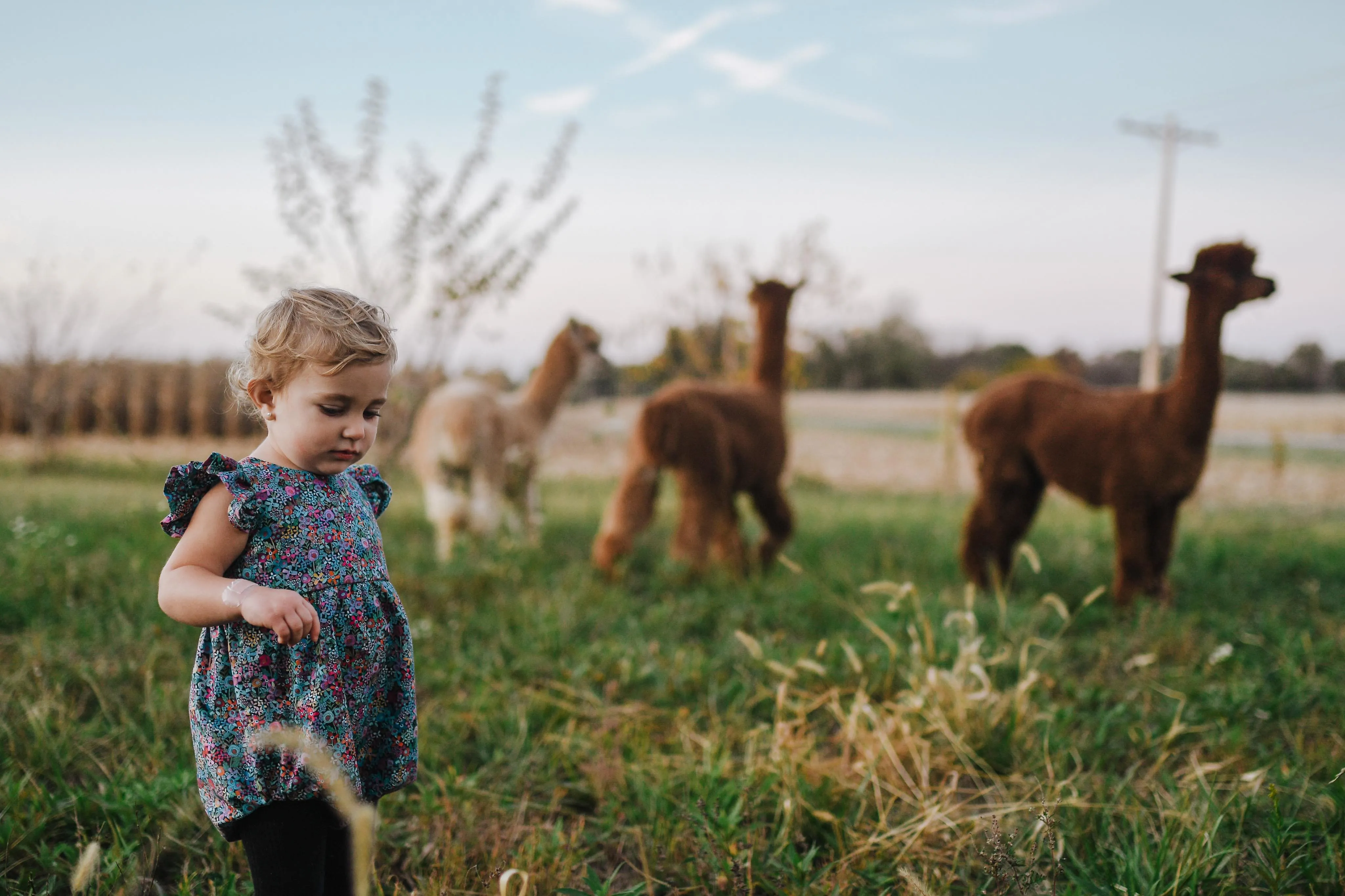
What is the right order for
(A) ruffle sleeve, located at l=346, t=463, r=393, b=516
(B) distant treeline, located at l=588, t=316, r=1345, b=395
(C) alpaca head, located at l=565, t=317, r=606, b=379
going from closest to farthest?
(A) ruffle sleeve, located at l=346, t=463, r=393, b=516 → (C) alpaca head, located at l=565, t=317, r=606, b=379 → (B) distant treeline, located at l=588, t=316, r=1345, b=395

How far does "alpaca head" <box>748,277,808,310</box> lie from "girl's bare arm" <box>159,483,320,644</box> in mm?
4632

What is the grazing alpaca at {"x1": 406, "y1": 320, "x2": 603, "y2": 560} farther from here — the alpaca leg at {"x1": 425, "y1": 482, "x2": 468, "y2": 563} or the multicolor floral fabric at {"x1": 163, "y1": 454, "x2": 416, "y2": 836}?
the multicolor floral fabric at {"x1": 163, "y1": 454, "x2": 416, "y2": 836}

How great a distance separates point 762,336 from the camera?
5.95m

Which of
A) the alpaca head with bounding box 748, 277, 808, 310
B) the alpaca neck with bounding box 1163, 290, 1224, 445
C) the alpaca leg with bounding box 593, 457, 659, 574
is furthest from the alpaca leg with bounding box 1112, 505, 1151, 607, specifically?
the alpaca leg with bounding box 593, 457, 659, 574


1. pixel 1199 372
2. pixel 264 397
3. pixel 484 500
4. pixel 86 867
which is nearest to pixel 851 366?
pixel 484 500

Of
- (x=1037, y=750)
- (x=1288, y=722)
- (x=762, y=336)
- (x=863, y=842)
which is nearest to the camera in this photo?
(x=863, y=842)

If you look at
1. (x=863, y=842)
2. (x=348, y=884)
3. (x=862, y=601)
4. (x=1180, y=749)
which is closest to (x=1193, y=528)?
(x=862, y=601)

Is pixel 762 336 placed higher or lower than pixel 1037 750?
higher

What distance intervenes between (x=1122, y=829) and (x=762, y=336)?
3.95m

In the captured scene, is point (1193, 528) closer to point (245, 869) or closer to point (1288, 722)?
point (1288, 722)

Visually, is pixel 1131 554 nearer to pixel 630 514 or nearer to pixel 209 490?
pixel 630 514

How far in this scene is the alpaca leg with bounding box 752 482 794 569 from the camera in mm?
5598

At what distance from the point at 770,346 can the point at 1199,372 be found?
100 inches

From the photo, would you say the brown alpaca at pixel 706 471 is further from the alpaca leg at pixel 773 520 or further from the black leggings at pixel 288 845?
the black leggings at pixel 288 845
